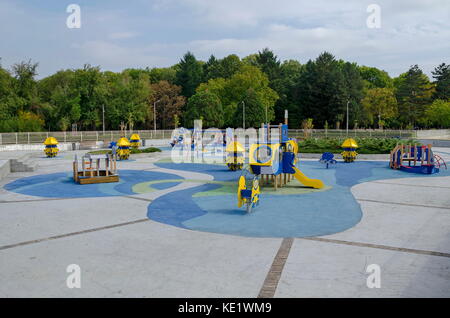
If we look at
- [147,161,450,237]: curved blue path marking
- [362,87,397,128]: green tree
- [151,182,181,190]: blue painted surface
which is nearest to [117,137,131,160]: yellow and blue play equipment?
[151,182,181,190]: blue painted surface

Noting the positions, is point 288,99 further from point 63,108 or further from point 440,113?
point 63,108

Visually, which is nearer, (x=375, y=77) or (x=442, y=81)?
(x=442, y=81)

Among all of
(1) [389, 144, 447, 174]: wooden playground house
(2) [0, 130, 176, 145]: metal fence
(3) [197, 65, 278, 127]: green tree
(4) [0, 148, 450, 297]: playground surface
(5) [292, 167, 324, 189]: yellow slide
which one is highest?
(3) [197, 65, 278, 127]: green tree

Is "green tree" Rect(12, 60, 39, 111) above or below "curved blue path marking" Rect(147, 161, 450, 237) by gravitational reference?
above

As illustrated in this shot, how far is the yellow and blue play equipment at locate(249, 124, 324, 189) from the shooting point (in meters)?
16.4

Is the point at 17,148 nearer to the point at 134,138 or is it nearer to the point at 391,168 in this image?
the point at 134,138

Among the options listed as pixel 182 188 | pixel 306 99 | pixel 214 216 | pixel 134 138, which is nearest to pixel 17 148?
pixel 134 138

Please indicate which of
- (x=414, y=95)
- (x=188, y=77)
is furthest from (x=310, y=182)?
(x=188, y=77)

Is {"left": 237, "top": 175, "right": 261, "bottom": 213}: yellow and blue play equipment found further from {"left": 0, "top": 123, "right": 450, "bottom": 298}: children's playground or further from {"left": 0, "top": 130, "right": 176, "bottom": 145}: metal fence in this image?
{"left": 0, "top": 130, "right": 176, "bottom": 145}: metal fence

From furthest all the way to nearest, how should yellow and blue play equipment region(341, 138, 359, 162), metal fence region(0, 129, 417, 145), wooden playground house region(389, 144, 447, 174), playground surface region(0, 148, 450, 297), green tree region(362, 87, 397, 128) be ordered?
green tree region(362, 87, 397, 128) → metal fence region(0, 129, 417, 145) → yellow and blue play equipment region(341, 138, 359, 162) → wooden playground house region(389, 144, 447, 174) → playground surface region(0, 148, 450, 297)

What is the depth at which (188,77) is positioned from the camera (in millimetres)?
97438

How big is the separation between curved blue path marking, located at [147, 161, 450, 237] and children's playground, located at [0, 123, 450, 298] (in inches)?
2.2

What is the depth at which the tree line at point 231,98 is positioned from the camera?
7406cm

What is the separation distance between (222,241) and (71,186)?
10.7m
